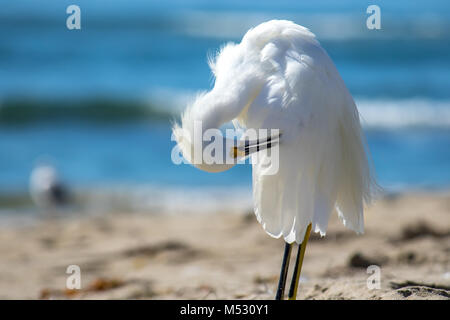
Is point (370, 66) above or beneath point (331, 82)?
above

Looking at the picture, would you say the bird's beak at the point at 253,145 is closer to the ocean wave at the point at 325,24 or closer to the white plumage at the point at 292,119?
the white plumage at the point at 292,119

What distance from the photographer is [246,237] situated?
574cm

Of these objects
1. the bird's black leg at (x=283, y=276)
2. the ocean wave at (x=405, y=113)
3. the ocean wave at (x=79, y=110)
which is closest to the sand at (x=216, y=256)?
the bird's black leg at (x=283, y=276)

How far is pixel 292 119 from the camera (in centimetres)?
284

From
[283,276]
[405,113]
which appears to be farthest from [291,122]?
[405,113]

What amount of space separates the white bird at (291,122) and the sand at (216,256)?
1.86 ft

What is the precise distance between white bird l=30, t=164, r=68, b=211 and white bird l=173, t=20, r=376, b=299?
4.64 m

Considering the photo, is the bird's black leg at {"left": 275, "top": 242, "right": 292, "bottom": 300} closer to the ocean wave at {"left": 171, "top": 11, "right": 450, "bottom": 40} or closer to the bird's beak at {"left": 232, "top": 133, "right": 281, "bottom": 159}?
the bird's beak at {"left": 232, "top": 133, "right": 281, "bottom": 159}

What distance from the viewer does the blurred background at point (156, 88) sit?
862 cm

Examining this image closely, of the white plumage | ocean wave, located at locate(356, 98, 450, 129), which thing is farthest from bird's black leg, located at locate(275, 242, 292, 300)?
ocean wave, located at locate(356, 98, 450, 129)

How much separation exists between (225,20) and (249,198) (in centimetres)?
1650

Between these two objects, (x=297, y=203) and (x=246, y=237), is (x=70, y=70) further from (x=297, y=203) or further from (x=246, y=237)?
(x=297, y=203)

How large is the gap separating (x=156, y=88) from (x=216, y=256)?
10.2 m
